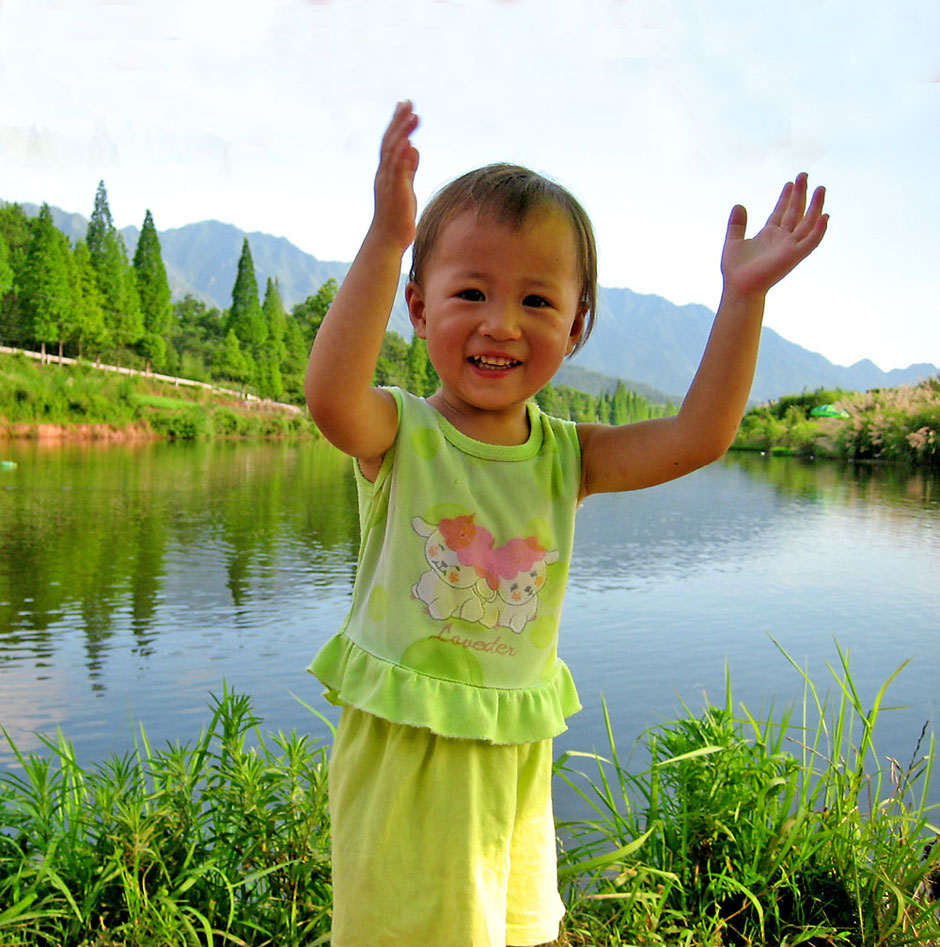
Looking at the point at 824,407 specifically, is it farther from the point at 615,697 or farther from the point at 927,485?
the point at 615,697

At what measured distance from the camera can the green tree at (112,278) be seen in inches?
1196

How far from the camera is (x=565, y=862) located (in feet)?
6.65

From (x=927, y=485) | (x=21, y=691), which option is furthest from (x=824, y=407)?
(x=21, y=691)

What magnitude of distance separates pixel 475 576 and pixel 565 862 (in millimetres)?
1172

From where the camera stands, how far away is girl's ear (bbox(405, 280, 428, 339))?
1.22 m

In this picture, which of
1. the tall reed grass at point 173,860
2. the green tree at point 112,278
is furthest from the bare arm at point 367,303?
the green tree at point 112,278

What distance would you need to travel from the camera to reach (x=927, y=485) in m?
15.0

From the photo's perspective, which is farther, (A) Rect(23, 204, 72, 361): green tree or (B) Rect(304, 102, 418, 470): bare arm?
(A) Rect(23, 204, 72, 361): green tree

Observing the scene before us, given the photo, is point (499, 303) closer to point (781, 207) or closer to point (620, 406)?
point (781, 207)

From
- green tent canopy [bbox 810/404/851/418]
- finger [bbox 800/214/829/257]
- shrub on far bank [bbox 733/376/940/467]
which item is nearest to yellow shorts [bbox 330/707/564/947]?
finger [bbox 800/214/829/257]

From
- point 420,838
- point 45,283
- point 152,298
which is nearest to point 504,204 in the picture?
point 420,838

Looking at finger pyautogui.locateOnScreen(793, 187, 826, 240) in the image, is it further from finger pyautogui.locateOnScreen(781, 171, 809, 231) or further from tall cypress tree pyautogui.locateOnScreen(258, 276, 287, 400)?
tall cypress tree pyautogui.locateOnScreen(258, 276, 287, 400)

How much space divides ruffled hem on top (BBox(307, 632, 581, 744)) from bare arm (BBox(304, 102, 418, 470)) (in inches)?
11.9

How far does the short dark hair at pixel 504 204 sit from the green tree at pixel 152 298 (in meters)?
33.3
